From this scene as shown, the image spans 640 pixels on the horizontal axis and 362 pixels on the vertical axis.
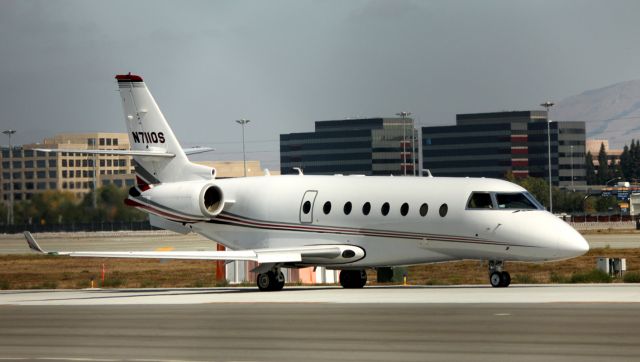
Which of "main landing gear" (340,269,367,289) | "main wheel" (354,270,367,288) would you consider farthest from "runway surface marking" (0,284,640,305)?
"main wheel" (354,270,367,288)

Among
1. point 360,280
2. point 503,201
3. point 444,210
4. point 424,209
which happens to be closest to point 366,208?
point 424,209

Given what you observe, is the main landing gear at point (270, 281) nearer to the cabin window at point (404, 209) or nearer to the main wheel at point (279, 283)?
the main wheel at point (279, 283)

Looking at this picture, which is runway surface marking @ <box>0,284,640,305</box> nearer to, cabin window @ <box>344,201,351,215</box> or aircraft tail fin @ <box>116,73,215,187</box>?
cabin window @ <box>344,201,351,215</box>

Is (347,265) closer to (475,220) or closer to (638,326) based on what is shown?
(475,220)

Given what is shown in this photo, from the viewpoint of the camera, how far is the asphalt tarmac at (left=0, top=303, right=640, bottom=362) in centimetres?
2036

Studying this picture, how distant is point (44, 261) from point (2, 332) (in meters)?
50.7

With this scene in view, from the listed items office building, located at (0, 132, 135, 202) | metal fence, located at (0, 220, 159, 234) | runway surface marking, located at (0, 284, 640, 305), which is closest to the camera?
runway surface marking, located at (0, 284, 640, 305)

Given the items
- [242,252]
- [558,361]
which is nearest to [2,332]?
[558,361]

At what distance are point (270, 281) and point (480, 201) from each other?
768cm

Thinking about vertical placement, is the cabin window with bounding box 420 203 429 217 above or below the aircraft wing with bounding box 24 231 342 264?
above

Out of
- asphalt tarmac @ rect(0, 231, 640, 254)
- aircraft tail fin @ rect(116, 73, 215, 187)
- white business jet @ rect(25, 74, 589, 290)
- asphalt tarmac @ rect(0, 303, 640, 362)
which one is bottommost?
asphalt tarmac @ rect(0, 231, 640, 254)

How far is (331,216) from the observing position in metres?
41.2

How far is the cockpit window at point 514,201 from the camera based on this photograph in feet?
124

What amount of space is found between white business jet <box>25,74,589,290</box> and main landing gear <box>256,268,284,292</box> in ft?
0.11
